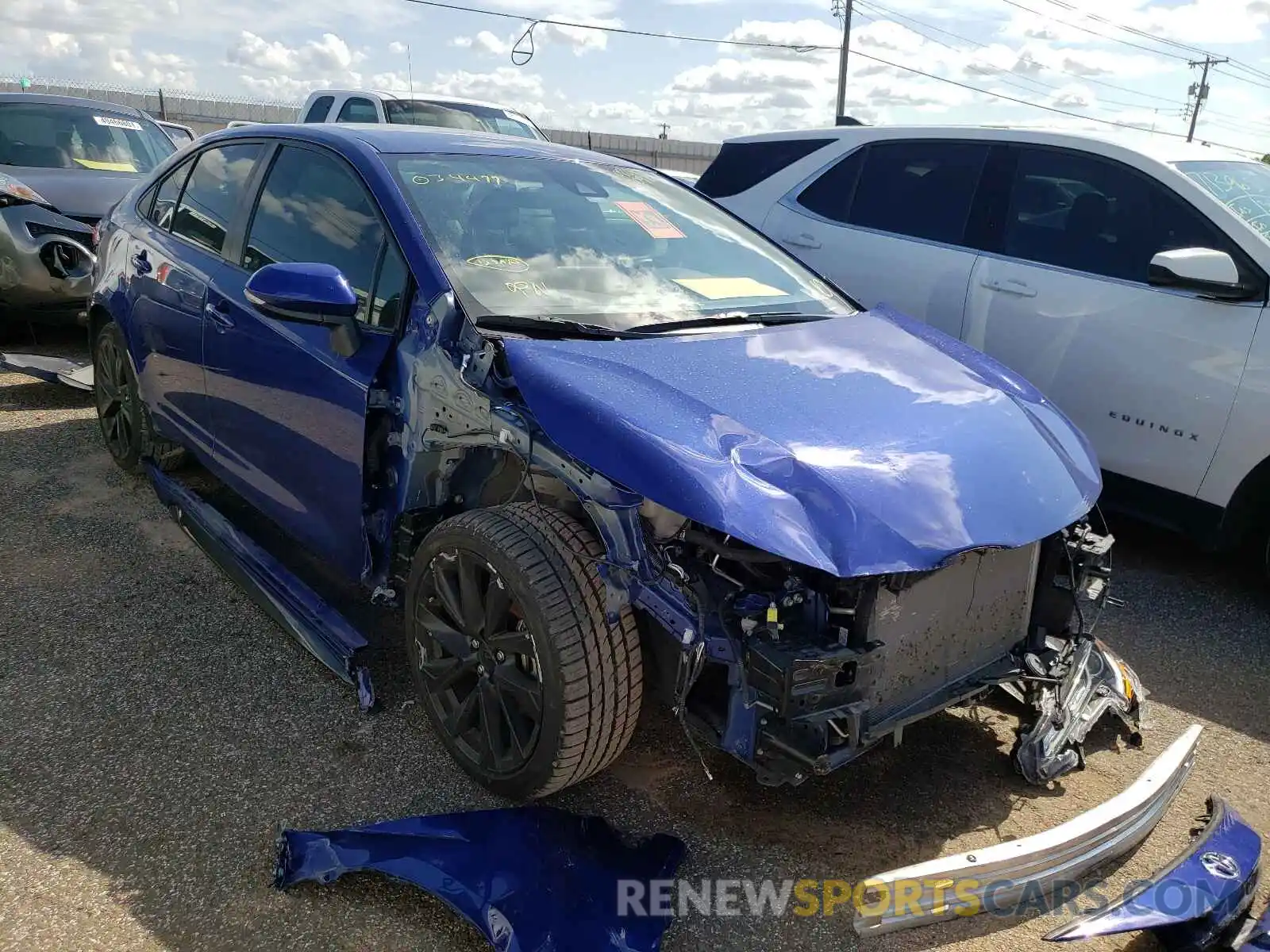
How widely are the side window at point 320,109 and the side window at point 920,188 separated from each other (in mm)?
6116

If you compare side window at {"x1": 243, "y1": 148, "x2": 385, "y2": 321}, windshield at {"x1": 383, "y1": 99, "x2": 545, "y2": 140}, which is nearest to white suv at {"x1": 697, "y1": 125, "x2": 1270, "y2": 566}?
side window at {"x1": 243, "y1": 148, "x2": 385, "y2": 321}

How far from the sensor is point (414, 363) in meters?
2.73

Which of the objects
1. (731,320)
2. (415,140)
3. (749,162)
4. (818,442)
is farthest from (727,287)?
(749,162)

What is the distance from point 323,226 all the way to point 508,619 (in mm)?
1526

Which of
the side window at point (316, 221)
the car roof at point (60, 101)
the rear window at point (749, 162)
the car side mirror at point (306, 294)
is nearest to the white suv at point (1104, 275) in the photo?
the rear window at point (749, 162)

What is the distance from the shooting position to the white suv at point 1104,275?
382 centimetres

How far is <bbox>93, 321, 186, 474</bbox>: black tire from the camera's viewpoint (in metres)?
4.45

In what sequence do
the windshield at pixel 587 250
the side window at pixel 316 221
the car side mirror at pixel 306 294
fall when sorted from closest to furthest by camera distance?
the car side mirror at pixel 306 294 → the windshield at pixel 587 250 → the side window at pixel 316 221

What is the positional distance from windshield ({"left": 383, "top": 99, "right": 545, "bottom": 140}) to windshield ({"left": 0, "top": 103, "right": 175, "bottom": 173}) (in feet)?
6.86

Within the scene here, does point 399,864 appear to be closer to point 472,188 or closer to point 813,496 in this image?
point 813,496

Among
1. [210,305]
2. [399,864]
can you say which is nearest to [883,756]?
[399,864]

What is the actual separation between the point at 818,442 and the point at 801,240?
339 centimetres

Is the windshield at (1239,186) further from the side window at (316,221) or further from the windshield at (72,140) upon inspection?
the windshield at (72,140)

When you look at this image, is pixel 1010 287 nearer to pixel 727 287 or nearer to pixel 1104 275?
pixel 1104 275
